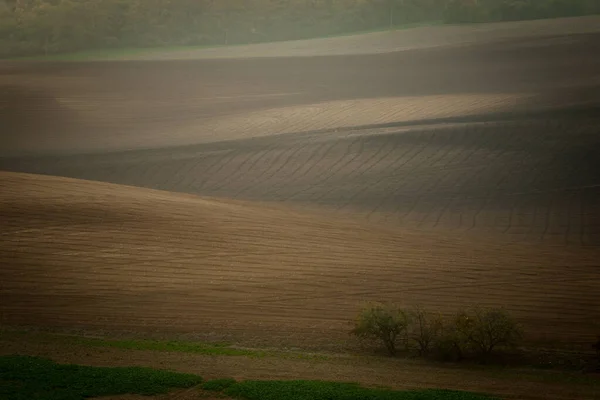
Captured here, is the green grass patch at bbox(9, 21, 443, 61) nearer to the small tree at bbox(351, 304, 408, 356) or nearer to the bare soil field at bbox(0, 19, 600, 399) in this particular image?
the bare soil field at bbox(0, 19, 600, 399)

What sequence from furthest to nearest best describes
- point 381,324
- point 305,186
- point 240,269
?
point 305,186 → point 240,269 → point 381,324

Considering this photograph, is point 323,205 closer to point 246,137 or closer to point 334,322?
point 246,137

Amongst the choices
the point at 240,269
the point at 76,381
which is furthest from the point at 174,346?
the point at 240,269

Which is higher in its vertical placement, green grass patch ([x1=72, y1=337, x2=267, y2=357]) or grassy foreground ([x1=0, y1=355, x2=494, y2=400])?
green grass patch ([x1=72, y1=337, x2=267, y2=357])

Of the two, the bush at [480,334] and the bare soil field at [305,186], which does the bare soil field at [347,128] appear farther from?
the bush at [480,334]

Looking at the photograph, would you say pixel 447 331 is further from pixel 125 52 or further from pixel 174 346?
pixel 125 52

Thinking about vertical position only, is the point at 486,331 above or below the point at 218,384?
above

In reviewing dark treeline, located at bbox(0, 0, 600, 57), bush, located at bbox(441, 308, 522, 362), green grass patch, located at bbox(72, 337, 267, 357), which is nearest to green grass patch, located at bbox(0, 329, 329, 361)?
green grass patch, located at bbox(72, 337, 267, 357)
